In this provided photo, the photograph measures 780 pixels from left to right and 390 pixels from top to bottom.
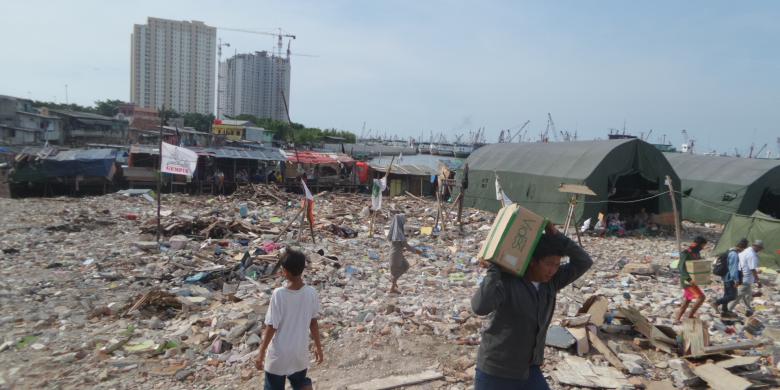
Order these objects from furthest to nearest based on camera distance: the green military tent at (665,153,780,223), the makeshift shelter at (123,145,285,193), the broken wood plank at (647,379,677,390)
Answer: the makeshift shelter at (123,145,285,193)
the green military tent at (665,153,780,223)
the broken wood plank at (647,379,677,390)

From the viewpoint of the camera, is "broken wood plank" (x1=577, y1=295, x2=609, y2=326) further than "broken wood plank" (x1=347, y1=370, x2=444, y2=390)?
Yes

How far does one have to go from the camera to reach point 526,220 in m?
2.83

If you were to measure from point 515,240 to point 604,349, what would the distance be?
10.9ft

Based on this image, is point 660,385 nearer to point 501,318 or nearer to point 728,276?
point 501,318

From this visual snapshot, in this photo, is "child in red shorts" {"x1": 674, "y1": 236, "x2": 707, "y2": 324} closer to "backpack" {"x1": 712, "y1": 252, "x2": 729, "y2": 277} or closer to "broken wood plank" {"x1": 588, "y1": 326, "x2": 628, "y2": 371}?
"backpack" {"x1": 712, "y1": 252, "x2": 729, "y2": 277}

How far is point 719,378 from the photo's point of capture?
4684 millimetres

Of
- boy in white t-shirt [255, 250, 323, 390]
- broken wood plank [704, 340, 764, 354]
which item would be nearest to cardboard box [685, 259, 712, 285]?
broken wood plank [704, 340, 764, 354]

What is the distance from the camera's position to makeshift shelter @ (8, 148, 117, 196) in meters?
21.3

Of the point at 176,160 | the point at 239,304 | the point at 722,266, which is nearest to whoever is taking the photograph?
the point at 239,304

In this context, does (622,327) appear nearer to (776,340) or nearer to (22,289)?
(776,340)

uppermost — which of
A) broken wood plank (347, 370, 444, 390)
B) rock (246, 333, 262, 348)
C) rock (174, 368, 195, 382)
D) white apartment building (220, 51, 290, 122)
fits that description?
white apartment building (220, 51, 290, 122)

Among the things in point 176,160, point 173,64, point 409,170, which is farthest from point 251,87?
point 176,160

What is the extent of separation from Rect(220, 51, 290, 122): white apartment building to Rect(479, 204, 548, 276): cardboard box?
237 feet

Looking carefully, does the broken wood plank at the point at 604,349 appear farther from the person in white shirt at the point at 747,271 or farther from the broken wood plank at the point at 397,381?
the person in white shirt at the point at 747,271
